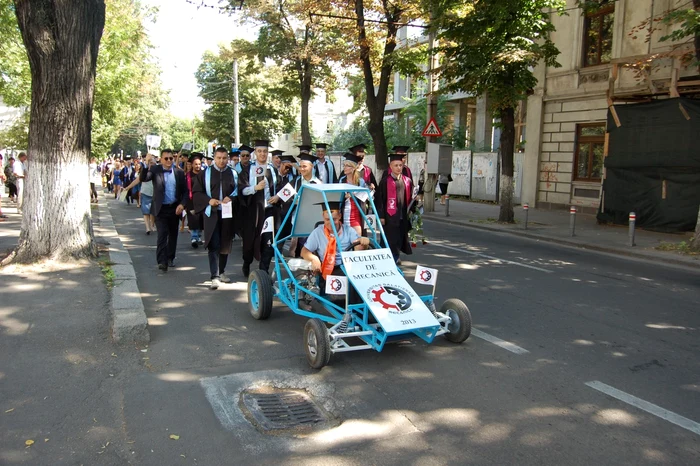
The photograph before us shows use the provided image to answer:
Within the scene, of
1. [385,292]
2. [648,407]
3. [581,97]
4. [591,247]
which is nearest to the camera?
[648,407]

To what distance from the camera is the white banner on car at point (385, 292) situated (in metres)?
4.96

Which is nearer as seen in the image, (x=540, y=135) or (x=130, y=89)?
(x=540, y=135)

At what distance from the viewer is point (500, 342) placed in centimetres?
582

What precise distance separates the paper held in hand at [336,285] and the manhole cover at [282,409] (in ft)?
3.46

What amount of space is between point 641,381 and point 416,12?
1730cm

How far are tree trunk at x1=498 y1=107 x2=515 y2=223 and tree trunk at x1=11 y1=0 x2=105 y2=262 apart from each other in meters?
11.6

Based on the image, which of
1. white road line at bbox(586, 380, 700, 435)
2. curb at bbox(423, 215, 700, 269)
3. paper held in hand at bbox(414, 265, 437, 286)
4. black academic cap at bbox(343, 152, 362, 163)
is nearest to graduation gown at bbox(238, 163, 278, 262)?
black academic cap at bbox(343, 152, 362, 163)

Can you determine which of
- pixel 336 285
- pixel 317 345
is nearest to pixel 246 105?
pixel 336 285

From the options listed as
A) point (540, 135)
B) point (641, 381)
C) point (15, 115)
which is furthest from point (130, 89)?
point (641, 381)

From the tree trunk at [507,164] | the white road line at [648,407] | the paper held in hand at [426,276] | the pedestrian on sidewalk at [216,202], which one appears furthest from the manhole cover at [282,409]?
the tree trunk at [507,164]

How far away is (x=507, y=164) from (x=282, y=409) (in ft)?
45.6

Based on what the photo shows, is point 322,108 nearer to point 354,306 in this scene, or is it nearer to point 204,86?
point 204,86

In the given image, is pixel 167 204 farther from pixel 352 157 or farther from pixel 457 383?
pixel 457 383

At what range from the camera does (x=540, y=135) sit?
835 inches
